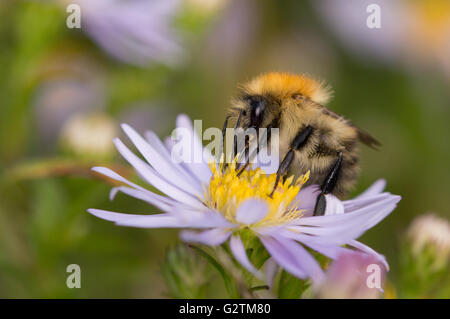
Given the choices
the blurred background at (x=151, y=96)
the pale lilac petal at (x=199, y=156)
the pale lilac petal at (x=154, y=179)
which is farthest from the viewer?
the blurred background at (x=151, y=96)

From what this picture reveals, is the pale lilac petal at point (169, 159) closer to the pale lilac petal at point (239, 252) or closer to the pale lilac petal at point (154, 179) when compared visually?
the pale lilac petal at point (154, 179)

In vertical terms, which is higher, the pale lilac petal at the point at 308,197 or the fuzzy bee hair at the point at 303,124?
the fuzzy bee hair at the point at 303,124

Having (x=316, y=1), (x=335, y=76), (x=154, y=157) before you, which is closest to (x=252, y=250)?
(x=154, y=157)

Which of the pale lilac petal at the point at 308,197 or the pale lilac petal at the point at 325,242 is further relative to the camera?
the pale lilac petal at the point at 308,197

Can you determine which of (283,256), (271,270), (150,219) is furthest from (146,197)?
(271,270)

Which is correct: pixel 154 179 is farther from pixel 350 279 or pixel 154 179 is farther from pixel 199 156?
pixel 350 279

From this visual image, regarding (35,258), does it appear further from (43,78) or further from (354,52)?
(354,52)

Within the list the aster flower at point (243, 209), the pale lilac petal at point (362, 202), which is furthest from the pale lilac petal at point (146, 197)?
the pale lilac petal at point (362, 202)

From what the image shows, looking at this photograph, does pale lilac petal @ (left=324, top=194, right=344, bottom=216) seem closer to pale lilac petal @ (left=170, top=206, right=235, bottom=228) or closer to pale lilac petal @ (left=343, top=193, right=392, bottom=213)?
pale lilac petal @ (left=343, top=193, right=392, bottom=213)
